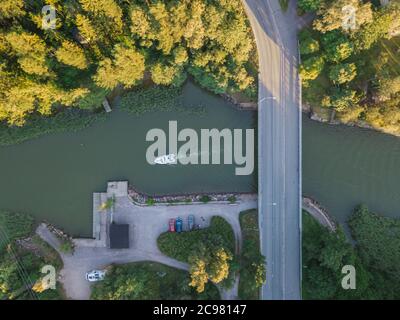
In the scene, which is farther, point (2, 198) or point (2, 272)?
point (2, 198)

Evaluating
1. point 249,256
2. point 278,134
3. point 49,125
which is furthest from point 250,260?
point 49,125

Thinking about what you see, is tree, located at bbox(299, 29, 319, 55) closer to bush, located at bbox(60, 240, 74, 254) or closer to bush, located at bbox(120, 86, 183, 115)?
bush, located at bbox(120, 86, 183, 115)

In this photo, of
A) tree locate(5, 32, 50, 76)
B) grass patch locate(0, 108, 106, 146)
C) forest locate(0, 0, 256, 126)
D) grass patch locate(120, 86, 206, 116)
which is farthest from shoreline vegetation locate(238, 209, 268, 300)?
tree locate(5, 32, 50, 76)

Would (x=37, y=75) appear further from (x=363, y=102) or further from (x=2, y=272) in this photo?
(x=363, y=102)

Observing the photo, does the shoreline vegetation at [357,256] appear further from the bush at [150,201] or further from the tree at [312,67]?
the bush at [150,201]

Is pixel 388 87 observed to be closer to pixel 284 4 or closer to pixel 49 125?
pixel 284 4
